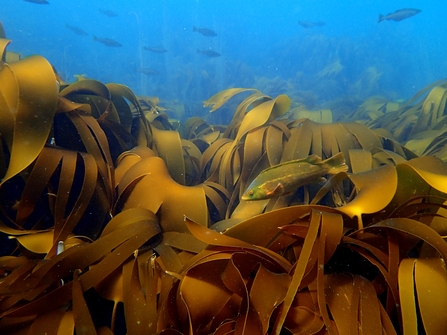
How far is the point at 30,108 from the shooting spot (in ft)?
5.52

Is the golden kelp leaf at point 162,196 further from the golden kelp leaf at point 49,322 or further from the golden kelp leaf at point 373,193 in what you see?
the golden kelp leaf at point 373,193

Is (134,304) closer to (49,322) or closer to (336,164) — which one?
(49,322)

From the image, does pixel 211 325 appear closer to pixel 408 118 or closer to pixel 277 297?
pixel 277 297

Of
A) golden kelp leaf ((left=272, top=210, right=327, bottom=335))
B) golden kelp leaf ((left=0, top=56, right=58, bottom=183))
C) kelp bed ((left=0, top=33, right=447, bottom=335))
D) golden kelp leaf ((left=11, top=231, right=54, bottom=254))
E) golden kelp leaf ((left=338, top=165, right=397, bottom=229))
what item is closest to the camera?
golden kelp leaf ((left=272, top=210, right=327, bottom=335))

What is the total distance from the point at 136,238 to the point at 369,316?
1.06 meters

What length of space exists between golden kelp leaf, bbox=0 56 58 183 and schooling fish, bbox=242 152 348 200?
1.30 meters

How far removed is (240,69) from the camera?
1750 centimetres

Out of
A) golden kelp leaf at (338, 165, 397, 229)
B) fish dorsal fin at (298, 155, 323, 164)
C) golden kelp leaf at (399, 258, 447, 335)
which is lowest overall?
golden kelp leaf at (399, 258, 447, 335)

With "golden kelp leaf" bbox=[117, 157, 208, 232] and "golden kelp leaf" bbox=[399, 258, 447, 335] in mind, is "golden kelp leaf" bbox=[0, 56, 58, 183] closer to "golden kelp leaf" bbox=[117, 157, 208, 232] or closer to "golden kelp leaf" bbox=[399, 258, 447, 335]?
"golden kelp leaf" bbox=[117, 157, 208, 232]

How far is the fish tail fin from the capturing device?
5.16ft

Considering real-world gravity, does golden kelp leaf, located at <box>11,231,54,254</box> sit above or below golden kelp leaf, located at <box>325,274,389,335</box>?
below

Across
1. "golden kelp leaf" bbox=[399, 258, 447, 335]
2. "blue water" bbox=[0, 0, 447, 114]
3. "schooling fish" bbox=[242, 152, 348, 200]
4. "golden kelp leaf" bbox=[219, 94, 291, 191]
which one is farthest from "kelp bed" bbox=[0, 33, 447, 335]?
"blue water" bbox=[0, 0, 447, 114]

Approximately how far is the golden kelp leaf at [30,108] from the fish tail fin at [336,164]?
1741mm

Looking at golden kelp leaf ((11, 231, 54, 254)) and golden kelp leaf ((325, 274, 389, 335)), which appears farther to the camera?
golden kelp leaf ((11, 231, 54, 254))
